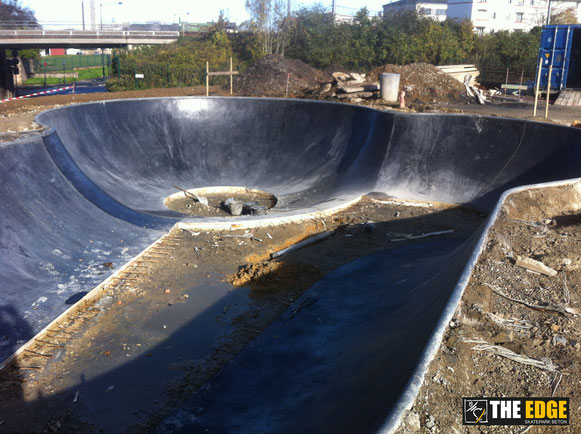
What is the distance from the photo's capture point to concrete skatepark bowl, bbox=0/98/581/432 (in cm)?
512

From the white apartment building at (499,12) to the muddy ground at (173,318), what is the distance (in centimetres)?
5432

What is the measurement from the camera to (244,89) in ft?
78.9

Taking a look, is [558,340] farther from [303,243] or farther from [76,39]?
[76,39]

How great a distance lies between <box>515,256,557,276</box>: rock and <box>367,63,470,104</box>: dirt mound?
15.9 meters

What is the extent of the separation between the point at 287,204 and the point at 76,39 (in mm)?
36479

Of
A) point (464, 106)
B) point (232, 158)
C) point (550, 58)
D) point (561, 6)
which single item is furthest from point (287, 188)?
point (561, 6)

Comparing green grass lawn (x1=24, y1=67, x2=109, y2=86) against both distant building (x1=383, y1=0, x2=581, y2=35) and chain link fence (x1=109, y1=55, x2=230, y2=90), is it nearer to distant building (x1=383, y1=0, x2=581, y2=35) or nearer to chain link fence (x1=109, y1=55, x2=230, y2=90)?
chain link fence (x1=109, y1=55, x2=230, y2=90)

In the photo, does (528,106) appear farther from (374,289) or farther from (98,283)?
(98,283)

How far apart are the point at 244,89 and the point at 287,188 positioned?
11.1 meters

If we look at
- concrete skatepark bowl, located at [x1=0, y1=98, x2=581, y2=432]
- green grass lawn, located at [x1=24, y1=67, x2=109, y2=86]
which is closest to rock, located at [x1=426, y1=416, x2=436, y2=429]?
concrete skatepark bowl, located at [x1=0, y1=98, x2=581, y2=432]

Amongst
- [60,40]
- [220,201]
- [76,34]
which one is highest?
[76,34]

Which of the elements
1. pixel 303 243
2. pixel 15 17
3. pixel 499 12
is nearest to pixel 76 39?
pixel 15 17

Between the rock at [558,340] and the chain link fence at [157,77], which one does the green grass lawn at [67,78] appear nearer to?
the chain link fence at [157,77]

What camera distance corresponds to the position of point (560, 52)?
73.2ft
